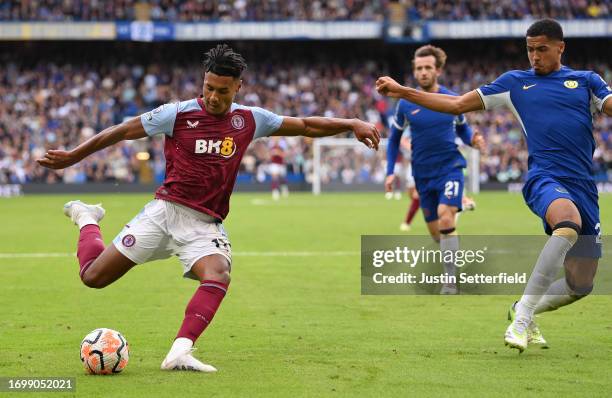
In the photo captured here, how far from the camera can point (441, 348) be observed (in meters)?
7.45

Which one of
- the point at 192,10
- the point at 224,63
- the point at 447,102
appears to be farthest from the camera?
the point at 192,10

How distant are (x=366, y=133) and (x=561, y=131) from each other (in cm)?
153

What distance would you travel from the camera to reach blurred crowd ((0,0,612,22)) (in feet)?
152

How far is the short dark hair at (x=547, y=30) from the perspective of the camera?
749 cm

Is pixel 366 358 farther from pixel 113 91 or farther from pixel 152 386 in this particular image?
pixel 113 91

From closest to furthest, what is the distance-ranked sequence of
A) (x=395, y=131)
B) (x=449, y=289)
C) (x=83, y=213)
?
(x=83, y=213)
(x=449, y=289)
(x=395, y=131)

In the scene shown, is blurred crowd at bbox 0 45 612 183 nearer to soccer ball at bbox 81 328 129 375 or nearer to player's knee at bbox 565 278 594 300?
player's knee at bbox 565 278 594 300

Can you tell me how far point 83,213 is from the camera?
800 centimetres

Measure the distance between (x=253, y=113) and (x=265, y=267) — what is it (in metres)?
6.65

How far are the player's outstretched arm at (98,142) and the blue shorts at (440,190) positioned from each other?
5.28 m

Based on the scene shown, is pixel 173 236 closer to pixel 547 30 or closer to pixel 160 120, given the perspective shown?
pixel 160 120

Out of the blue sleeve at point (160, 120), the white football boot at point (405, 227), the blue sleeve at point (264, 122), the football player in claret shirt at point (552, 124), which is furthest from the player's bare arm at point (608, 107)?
the white football boot at point (405, 227)

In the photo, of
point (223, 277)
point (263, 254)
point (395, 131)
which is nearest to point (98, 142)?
point (223, 277)

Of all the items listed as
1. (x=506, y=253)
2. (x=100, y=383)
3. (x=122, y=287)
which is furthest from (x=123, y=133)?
(x=506, y=253)
